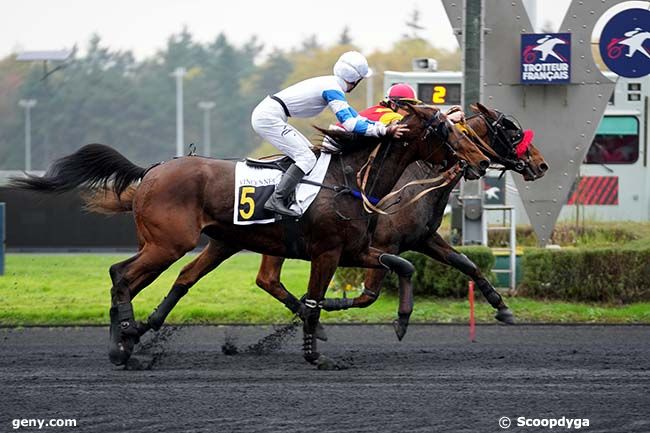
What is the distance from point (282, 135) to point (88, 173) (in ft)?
5.41

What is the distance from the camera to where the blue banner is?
12.9 metres

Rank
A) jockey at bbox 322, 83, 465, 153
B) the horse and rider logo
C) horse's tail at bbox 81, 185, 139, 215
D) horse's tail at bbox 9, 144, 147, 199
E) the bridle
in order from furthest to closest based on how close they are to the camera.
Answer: the horse and rider logo → the bridle → horse's tail at bbox 81, 185, 139, 215 → horse's tail at bbox 9, 144, 147, 199 → jockey at bbox 322, 83, 465, 153

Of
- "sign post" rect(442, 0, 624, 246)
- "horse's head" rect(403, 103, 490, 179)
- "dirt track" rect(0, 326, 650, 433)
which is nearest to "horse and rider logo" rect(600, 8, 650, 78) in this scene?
"sign post" rect(442, 0, 624, 246)

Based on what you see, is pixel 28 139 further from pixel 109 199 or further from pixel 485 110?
pixel 485 110

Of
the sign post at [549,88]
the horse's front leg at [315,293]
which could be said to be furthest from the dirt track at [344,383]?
the sign post at [549,88]

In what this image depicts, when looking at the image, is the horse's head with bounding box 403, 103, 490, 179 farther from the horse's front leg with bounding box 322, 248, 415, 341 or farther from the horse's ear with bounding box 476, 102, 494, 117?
the horse's ear with bounding box 476, 102, 494, 117

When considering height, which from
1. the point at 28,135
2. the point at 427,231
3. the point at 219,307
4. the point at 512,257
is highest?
the point at 28,135

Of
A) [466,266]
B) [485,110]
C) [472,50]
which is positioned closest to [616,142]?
[472,50]

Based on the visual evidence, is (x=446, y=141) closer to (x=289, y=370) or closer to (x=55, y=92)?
(x=289, y=370)

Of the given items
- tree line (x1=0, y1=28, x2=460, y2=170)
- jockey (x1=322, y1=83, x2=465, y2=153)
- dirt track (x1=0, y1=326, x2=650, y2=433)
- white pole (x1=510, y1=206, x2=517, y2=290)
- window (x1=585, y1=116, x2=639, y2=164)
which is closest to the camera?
dirt track (x1=0, y1=326, x2=650, y2=433)

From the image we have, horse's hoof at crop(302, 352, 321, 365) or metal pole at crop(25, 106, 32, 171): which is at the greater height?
metal pole at crop(25, 106, 32, 171)

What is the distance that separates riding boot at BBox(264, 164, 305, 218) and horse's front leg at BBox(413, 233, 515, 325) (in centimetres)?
161

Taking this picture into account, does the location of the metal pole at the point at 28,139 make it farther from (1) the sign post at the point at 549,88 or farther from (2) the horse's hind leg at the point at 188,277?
(2) the horse's hind leg at the point at 188,277

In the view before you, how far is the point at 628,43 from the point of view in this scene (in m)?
12.7
